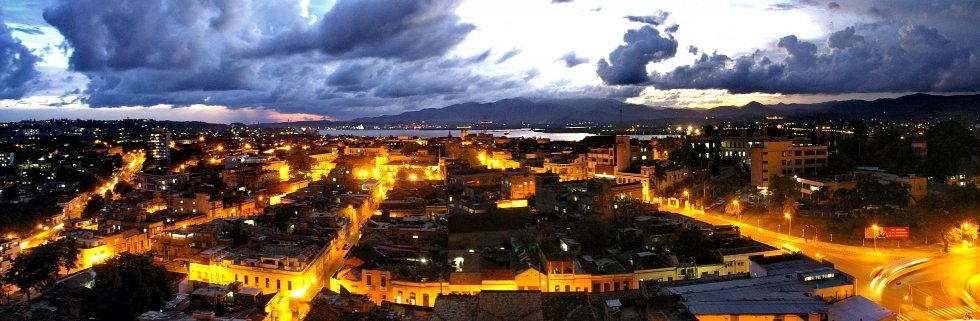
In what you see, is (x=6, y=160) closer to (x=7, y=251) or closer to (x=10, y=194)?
(x=10, y=194)

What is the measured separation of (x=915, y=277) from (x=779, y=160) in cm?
1324

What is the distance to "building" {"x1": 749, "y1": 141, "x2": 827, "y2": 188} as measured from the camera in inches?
1201

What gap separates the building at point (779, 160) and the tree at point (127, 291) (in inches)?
996

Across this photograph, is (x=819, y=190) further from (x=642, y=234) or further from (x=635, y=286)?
(x=635, y=286)

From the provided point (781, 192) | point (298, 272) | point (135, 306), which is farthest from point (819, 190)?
point (135, 306)

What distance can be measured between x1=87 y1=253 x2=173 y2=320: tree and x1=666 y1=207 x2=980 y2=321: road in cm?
1869

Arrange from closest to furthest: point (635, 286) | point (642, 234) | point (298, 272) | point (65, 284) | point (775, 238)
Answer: point (635, 286) < point (298, 272) < point (65, 284) < point (642, 234) < point (775, 238)

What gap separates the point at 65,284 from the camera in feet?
64.3

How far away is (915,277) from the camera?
1809 cm

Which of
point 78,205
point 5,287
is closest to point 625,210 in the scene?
point 5,287

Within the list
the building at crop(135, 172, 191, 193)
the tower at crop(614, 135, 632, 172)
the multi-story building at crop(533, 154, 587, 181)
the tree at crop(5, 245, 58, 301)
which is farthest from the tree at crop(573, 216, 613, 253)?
the building at crop(135, 172, 191, 193)

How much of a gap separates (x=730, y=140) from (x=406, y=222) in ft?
75.1

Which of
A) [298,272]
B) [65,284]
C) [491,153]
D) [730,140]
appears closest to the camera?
[298,272]

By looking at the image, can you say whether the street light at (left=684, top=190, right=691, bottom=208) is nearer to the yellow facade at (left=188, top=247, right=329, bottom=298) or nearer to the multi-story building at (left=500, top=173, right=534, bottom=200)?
the multi-story building at (left=500, top=173, right=534, bottom=200)
